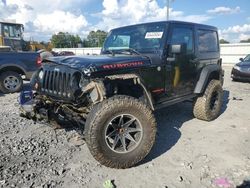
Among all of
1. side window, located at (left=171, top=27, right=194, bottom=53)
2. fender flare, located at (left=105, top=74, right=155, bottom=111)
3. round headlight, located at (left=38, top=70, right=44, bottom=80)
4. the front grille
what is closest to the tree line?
side window, located at (left=171, top=27, right=194, bottom=53)

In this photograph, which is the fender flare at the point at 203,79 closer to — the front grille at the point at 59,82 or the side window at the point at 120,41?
the side window at the point at 120,41

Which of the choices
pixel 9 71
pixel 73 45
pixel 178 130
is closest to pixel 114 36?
pixel 178 130

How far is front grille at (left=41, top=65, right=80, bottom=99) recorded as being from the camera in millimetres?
3891

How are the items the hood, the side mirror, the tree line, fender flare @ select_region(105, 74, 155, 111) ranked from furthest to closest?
1. the tree line
2. the side mirror
3. fender flare @ select_region(105, 74, 155, 111)
4. the hood

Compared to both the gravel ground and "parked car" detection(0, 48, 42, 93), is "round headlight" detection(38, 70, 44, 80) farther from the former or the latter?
"parked car" detection(0, 48, 42, 93)

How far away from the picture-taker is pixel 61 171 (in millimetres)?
3779

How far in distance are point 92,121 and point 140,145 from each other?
0.84 m

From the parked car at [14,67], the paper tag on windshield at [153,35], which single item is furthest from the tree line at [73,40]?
the paper tag on windshield at [153,35]

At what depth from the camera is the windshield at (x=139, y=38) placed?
4.82 meters

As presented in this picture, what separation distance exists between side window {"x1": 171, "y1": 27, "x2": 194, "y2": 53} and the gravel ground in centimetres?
168

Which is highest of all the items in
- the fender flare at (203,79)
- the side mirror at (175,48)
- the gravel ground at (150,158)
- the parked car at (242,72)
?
the side mirror at (175,48)

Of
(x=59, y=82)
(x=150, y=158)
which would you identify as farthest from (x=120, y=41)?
(x=150, y=158)

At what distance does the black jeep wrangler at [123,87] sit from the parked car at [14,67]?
4.62m

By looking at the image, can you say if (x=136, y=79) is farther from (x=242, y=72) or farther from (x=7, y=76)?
(x=242, y=72)
